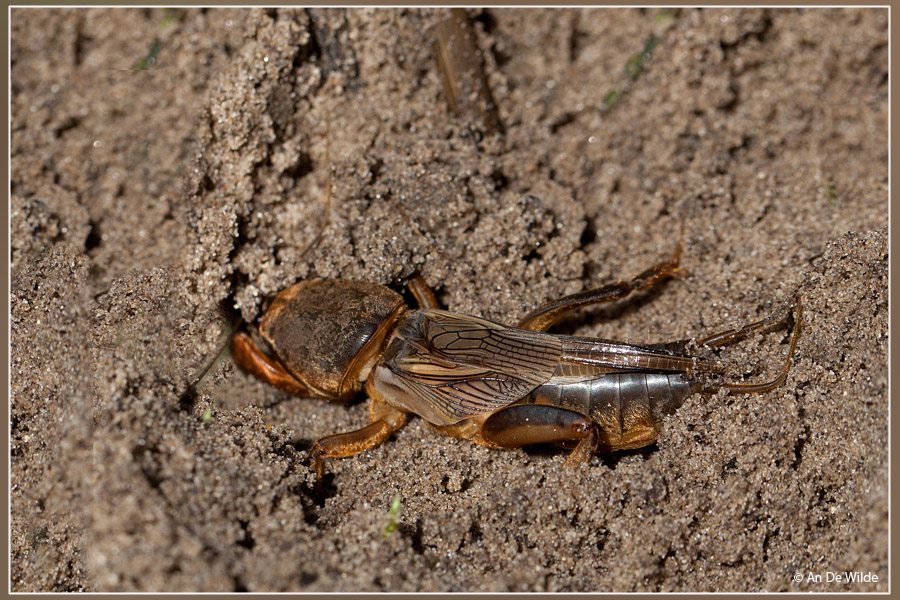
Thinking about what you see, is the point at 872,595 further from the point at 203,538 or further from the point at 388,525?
the point at 203,538

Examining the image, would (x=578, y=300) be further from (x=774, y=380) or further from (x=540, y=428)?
(x=774, y=380)

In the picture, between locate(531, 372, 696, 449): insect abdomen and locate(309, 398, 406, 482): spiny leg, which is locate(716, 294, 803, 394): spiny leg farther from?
locate(309, 398, 406, 482): spiny leg

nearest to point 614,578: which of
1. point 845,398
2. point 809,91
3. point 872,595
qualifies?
point 872,595

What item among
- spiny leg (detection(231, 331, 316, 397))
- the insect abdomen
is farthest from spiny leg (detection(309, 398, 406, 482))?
the insect abdomen

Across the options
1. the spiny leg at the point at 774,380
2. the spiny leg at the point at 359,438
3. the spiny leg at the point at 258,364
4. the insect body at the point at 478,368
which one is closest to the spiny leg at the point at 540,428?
the insect body at the point at 478,368

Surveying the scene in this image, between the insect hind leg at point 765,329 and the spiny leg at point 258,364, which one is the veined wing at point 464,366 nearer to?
the spiny leg at point 258,364

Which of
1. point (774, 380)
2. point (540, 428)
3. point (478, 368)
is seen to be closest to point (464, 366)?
point (478, 368)
